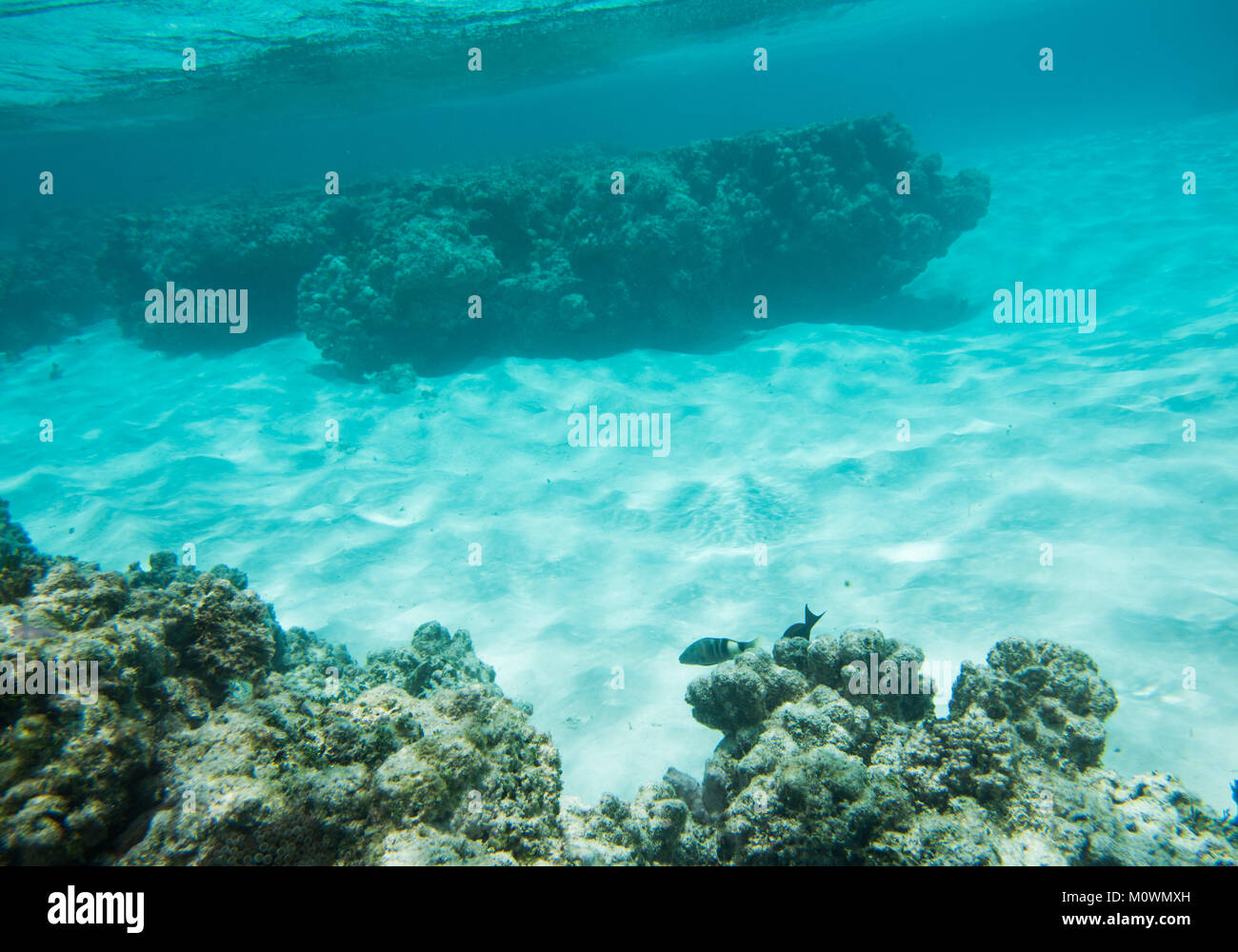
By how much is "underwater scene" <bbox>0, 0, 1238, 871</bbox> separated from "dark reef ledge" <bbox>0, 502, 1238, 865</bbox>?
19 millimetres

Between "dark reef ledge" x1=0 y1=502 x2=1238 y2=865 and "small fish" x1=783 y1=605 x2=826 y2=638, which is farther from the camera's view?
"small fish" x1=783 y1=605 x2=826 y2=638

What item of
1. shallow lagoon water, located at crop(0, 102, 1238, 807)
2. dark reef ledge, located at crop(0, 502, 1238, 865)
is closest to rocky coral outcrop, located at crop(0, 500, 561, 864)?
dark reef ledge, located at crop(0, 502, 1238, 865)

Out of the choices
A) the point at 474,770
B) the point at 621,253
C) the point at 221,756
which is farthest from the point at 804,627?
the point at 621,253

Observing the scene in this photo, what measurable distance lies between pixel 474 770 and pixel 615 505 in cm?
590

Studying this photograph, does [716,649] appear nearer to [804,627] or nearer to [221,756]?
[804,627]

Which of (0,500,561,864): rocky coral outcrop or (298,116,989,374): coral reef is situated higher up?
(298,116,989,374): coral reef

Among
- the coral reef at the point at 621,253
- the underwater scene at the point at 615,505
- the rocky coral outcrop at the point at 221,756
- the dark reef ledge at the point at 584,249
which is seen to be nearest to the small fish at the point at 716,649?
the underwater scene at the point at 615,505

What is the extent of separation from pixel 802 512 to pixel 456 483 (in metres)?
5.22

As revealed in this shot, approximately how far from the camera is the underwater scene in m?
2.65

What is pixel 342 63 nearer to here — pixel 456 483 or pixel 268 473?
pixel 268 473

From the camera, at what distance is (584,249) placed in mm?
13344

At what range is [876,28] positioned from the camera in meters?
50.8

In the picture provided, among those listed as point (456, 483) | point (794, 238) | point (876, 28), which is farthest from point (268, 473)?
point (876, 28)

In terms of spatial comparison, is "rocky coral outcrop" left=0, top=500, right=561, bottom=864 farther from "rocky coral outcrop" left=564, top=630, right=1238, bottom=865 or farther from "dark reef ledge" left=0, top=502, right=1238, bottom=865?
"rocky coral outcrop" left=564, top=630, right=1238, bottom=865
